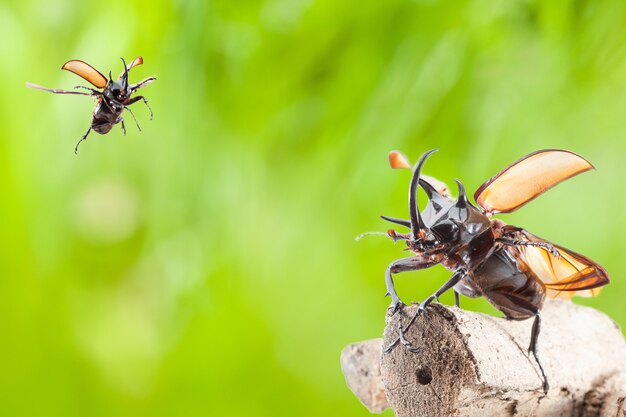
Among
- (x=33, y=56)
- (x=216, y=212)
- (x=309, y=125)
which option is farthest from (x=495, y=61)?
(x=33, y=56)

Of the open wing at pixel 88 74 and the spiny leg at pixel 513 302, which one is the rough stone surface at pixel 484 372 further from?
the open wing at pixel 88 74

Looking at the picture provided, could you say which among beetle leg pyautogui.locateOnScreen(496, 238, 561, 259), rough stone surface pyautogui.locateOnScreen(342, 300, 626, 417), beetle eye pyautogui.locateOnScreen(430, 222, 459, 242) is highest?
beetle eye pyautogui.locateOnScreen(430, 222, 459, 242)

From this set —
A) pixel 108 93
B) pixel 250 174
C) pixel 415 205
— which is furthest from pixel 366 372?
pixel 250 174

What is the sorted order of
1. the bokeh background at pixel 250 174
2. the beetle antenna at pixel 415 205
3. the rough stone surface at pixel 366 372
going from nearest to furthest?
1. the beetle antenna at pixel 415 205
2. the rough stone surface at pixel 366 372
3. the bokeh background at pixel 250 174

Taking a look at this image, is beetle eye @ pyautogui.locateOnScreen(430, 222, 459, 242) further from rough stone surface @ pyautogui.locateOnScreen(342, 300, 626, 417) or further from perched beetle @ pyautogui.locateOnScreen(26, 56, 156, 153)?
perched beetle @ pyautogui.locateOnScreen(26, 56, 156, 153)

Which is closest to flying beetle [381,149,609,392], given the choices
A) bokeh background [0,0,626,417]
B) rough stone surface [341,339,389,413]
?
rough stone surface [341,339,389,413]

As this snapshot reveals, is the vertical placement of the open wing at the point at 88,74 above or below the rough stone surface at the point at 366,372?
above

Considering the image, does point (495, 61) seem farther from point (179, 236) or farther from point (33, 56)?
point (33, 56)

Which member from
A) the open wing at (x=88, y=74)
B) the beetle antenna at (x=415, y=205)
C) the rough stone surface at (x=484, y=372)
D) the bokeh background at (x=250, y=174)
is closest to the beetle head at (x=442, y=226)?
the beetle antenna at (x=415, y=205)

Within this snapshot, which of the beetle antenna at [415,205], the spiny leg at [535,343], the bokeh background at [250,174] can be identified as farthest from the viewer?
the bokeh background at [250,174]
